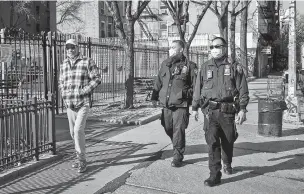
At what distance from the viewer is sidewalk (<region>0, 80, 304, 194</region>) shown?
489 centimetres

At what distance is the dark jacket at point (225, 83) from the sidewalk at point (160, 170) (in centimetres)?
114

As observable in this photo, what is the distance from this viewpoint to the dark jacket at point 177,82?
5613 millimetres

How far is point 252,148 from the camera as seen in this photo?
7.09m

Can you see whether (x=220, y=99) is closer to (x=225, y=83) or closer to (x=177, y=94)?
(x=225, y=83)

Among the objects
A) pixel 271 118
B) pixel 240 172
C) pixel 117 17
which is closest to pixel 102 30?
pixel 117 17

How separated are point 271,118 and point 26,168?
530 cm

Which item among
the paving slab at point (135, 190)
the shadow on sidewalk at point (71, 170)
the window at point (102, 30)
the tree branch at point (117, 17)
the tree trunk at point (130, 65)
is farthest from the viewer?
the window at point (102, 30)

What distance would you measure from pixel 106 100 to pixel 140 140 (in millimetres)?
7292

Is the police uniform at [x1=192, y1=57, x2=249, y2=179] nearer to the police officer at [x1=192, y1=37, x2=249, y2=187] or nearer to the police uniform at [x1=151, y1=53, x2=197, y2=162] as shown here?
the police officer at [x1=192, y1=37, x2=249, y2=187]

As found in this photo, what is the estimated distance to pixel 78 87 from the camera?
5426mm

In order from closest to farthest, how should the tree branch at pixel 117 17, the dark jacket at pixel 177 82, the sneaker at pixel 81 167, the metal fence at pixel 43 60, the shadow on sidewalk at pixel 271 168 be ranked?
the shadow on sidewalk at pixel 271 168
the sneaker at pixel 81 167
the dark jacket at pixel 177 82
the metal fence at pixel 43 60
the tree branch at pixel 117 17

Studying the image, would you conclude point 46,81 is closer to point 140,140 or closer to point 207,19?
point 140,140

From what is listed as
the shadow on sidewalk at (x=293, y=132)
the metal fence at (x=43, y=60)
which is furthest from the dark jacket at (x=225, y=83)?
the shadow on sidewalk at (x=293, y=132)

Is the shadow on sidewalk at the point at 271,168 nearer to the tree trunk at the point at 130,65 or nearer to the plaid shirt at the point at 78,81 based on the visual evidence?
the plaid shirt at the point at 78,81
